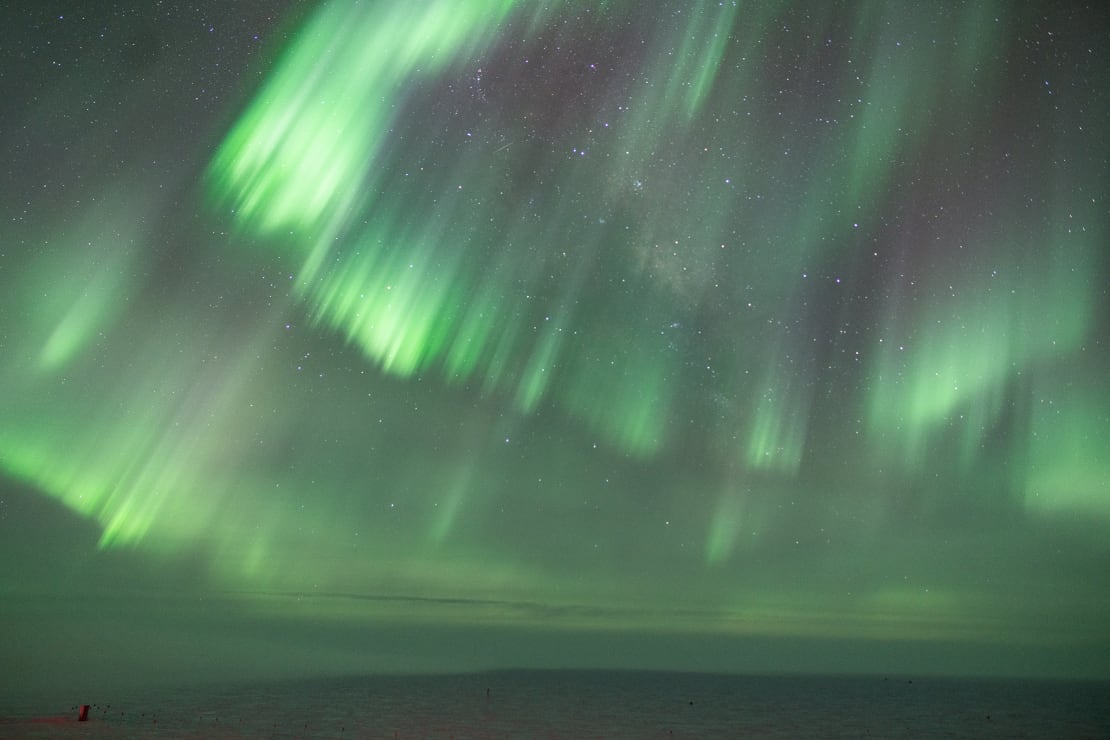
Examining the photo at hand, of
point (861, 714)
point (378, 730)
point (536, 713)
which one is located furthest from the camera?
point (861, 714)

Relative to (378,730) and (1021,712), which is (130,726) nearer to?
(378,730)

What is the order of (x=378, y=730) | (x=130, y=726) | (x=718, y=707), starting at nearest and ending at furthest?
(x=130, y=726) < (x=378, y=730) < (x=718, y=707)

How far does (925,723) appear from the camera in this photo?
8069 cm

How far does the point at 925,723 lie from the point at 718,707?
2836 cm

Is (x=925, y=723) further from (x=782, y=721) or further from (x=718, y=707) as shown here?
(x=718, y=707)

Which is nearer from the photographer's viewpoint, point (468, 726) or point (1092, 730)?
point (468, 726)

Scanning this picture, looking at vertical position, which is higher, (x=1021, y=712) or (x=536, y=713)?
(x=536, y=713)

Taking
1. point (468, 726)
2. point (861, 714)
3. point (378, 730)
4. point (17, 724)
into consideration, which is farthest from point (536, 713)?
point (17, 724)

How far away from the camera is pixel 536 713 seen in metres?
85.2

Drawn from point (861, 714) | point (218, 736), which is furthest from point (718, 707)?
point (218, 736)

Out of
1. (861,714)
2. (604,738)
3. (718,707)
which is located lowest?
(718,707)

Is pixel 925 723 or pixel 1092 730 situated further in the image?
pixel 925 723

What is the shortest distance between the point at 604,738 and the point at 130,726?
1390 inches

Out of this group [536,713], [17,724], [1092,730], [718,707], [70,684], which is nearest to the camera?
[17,724]
